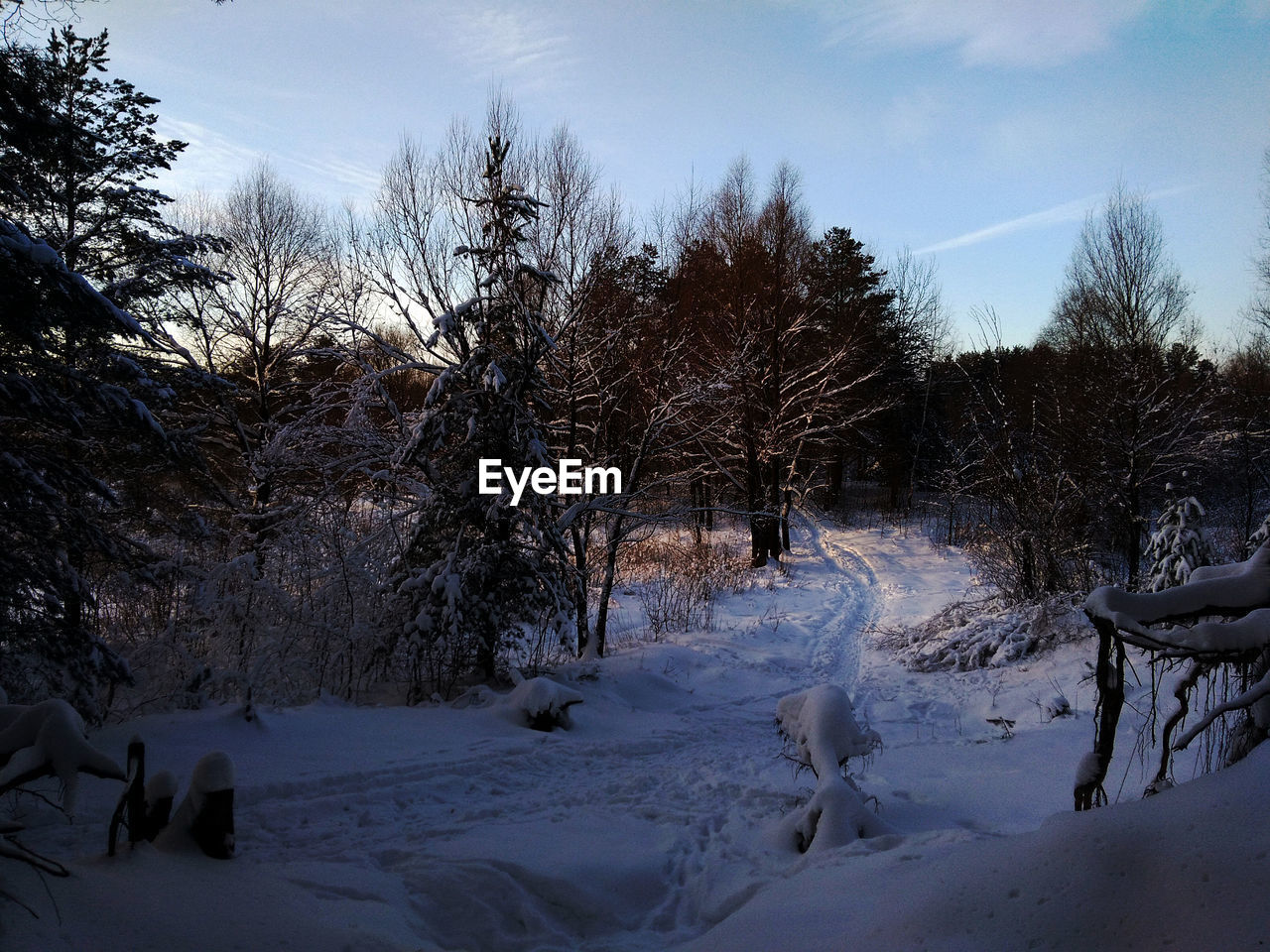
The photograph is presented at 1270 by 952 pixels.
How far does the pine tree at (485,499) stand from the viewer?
8453 mm

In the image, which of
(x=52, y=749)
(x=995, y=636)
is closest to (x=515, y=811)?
(x=52, y=749)

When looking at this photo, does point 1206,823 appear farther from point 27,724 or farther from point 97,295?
point 97,295

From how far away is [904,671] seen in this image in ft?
36.2

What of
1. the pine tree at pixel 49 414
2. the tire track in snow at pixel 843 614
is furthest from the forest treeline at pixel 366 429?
the tire track in snow at pixel 843 614

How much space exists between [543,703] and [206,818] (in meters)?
4.15

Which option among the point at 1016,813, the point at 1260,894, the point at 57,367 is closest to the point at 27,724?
the point at 57,367

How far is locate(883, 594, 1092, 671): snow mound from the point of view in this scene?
10.2 metres

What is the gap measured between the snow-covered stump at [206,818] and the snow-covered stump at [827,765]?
11.5 feet

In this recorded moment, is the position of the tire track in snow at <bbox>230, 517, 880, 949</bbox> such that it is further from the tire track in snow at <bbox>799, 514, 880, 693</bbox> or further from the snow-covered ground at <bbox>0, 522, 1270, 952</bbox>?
the tire track in snow at <bbox>799, 514, 880, 693</bbox>

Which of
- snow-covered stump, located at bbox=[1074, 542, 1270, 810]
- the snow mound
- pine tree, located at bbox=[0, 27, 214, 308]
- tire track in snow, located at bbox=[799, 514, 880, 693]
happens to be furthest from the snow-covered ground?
Answer: pine tree, located at bbox=[0, 27, 214, 308]

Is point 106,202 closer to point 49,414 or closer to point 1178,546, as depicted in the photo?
point 49,414

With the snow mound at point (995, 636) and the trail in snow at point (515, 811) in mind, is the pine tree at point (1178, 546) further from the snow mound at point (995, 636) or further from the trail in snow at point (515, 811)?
the trail in snow at point (515, 811)

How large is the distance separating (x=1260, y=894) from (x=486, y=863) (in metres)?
3.75

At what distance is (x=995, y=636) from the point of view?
1074cm
